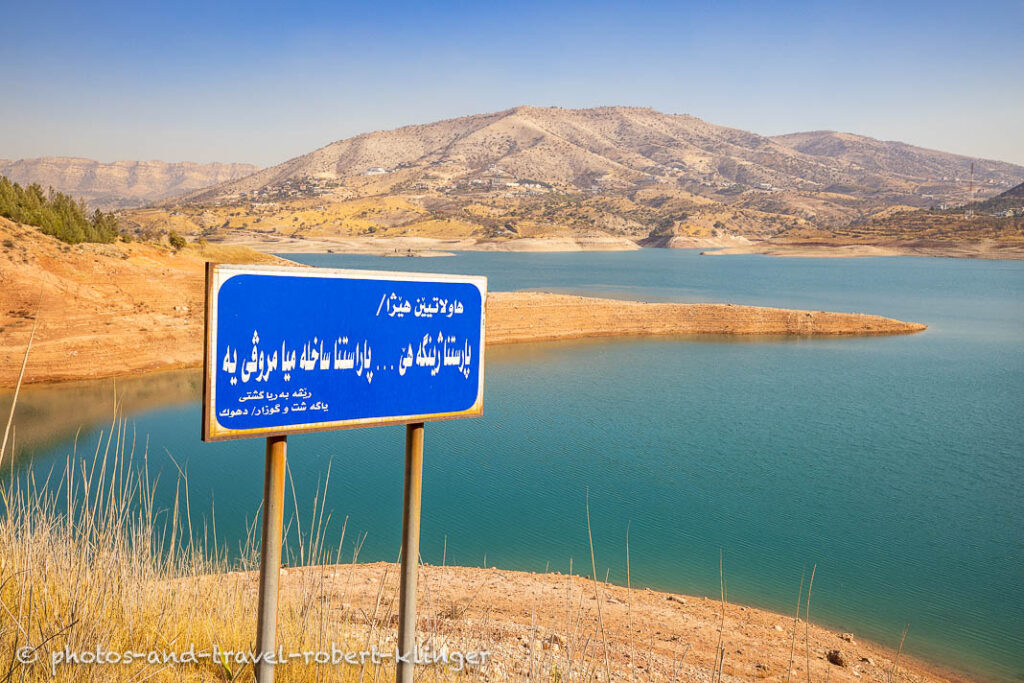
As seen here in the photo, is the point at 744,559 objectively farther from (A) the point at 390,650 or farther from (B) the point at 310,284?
(B) the point at 310,284

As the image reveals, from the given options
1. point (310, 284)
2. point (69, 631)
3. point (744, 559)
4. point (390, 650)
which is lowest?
point (744, 559)

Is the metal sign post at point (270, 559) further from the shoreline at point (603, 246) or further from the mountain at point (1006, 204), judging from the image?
the mountain at point (1006, 204)

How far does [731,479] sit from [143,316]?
72.6 ft

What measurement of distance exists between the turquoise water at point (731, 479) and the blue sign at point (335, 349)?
826cm

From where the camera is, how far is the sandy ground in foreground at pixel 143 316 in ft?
79.3

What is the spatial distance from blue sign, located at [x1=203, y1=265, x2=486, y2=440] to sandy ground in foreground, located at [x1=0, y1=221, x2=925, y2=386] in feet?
75.9

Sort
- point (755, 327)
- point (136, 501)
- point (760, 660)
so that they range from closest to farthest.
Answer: point (760, 660)
point (136, 501)
point (755, 327)

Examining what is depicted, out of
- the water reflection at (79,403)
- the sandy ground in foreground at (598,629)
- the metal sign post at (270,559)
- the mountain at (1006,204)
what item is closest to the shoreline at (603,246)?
the mountain at (1006,204)

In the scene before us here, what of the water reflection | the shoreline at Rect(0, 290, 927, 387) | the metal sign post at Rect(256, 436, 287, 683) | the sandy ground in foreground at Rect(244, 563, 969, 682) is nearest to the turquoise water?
the water reflection

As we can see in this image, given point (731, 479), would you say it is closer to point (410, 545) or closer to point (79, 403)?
point (410, 545)

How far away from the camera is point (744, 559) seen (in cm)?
1153

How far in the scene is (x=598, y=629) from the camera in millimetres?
7492

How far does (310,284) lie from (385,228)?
130 meters

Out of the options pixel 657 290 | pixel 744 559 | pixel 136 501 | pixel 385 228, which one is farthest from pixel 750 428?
pixel 385 228
